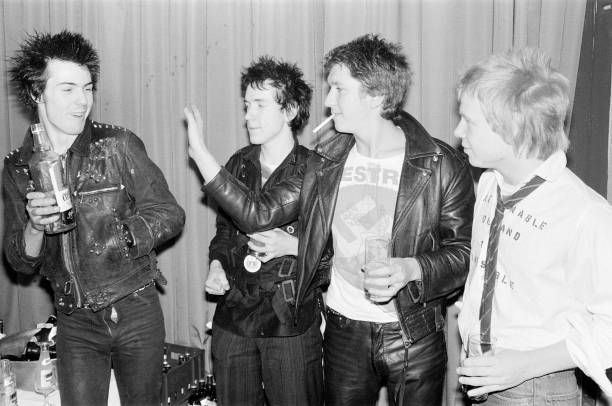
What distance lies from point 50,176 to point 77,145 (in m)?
0.24

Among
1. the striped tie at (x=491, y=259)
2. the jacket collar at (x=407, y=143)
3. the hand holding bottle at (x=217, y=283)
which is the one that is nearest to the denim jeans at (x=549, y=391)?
the striped tie at (x=491, y=259)

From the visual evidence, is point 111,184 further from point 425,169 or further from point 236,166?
point 425,169

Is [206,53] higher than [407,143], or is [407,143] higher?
[206,53]

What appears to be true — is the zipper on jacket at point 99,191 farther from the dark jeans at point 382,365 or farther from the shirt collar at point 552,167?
the shirt collar at point 552,167

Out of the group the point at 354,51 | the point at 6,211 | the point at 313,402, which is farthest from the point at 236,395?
the point at 354,51

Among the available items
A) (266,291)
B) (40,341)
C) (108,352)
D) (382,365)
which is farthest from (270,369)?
(40,341)

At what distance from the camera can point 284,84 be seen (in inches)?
95.3

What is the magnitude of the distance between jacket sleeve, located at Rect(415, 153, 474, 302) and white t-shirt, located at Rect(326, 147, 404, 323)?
0.53 feet

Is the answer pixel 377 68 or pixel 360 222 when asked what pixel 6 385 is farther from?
pixel 377 68

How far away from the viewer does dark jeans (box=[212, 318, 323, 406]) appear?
7.23 ft

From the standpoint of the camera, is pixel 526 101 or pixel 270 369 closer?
A: pixel 526 101

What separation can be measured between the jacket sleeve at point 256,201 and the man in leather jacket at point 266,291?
0.05 metres

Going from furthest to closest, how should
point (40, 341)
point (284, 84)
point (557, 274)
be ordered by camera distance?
point (40, 341) < point (284, 84) < point (557, 274)

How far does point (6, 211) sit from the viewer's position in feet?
7.25
